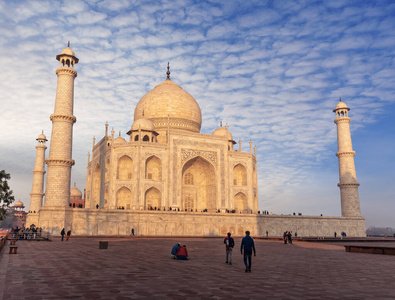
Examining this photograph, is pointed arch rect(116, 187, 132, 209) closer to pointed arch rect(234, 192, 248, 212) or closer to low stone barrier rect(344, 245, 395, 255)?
pointed arch rect(234, 192, 248, 212)

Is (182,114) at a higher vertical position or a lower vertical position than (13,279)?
higher

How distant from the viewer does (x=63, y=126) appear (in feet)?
93.2

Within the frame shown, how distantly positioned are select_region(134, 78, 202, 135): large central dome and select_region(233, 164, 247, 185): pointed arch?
23.7ft

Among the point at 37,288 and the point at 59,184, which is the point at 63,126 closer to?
the point at 59,184

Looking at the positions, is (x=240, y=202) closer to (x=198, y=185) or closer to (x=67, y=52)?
(x=198, y=185)

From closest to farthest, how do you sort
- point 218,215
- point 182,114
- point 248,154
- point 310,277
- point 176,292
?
point 176,292, point 310,277, point 218,215, point 248,154, point 182,114

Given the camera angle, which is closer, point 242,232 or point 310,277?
point 310,277

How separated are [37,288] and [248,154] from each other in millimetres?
35235

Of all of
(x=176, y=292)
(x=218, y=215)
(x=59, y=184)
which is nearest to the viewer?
(x=176, y=292)

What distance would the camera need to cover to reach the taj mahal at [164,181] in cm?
2788

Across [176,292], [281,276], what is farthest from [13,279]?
[281,276]

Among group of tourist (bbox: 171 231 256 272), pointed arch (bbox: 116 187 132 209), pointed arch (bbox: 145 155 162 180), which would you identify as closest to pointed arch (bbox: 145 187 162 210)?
pointed arch (bbox: 145 155 162 180)

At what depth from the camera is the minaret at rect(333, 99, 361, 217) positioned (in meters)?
39.0

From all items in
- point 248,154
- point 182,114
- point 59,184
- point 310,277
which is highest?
point 182,114
